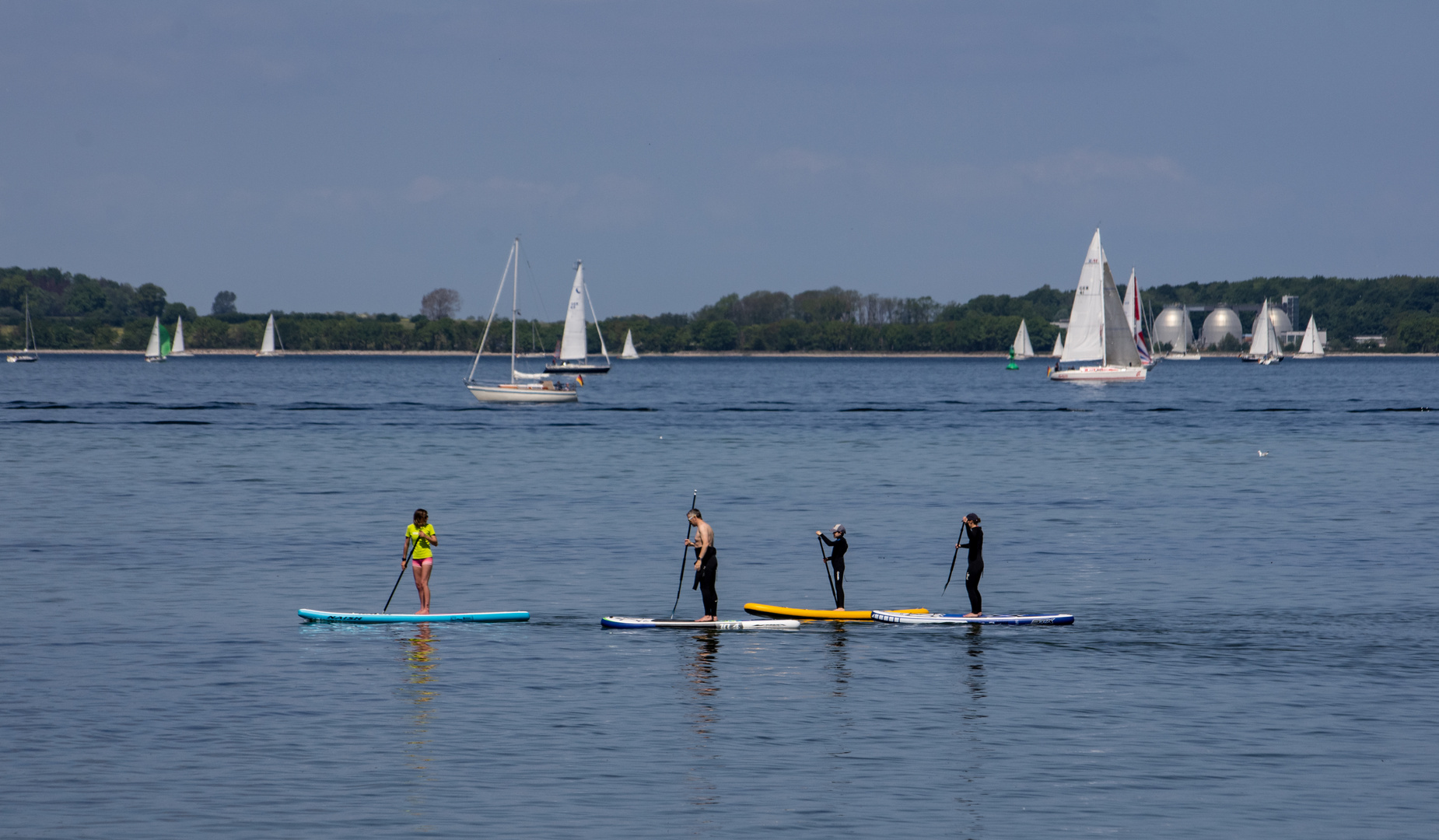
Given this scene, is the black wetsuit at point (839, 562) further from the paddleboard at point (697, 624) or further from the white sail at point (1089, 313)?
the white sail at point (1089, 313)

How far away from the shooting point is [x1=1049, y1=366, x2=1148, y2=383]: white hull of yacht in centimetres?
18438

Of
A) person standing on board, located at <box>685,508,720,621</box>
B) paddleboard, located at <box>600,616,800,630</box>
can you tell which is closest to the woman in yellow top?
paddleboard, located at <box>600,616,800,630</box>

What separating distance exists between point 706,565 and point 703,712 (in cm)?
773

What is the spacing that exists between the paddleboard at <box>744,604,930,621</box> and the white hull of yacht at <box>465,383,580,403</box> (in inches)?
4254

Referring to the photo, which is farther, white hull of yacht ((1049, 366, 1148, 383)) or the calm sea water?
white hull of yacht ((1049, 366, 1148, 383))

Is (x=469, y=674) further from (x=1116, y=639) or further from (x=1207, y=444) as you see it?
(x=1207, y=444)

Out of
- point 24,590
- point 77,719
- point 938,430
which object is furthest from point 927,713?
point 938,430

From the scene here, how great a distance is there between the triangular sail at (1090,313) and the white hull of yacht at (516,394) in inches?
2316

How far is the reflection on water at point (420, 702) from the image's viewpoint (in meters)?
22.4

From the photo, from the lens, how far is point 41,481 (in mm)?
74562

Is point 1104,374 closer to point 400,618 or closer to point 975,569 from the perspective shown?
point 975,569

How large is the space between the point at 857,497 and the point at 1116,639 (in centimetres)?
3475

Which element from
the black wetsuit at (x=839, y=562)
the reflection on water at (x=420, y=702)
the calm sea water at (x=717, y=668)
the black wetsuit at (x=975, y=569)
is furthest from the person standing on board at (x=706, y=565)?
the reflection on water at (x=420, y=702)

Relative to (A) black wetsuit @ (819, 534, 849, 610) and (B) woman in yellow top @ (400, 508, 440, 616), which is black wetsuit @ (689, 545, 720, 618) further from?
(B) woman in yellow top @ (400, 508, 440, 616)
